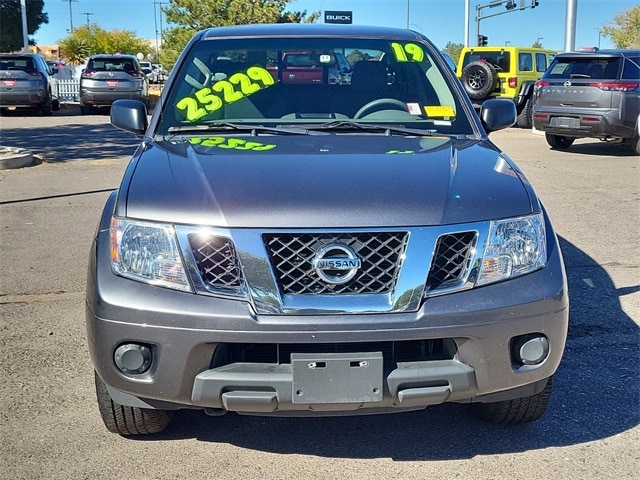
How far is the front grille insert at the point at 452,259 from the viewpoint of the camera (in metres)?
2.76

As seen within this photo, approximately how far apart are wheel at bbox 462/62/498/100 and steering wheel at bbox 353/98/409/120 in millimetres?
15758

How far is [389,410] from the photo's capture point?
9.22ft

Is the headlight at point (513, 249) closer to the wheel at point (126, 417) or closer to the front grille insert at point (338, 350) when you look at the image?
the front grille insert at point (338, 350)

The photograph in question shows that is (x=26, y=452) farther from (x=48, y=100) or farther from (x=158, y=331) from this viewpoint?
(x=48, y=100)

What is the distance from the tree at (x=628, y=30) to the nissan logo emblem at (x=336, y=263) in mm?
45793

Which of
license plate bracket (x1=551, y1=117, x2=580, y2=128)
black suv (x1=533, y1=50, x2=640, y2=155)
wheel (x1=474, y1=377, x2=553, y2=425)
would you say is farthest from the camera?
license plate bracket (x1=551, y1=117, x2=580, y2=128)

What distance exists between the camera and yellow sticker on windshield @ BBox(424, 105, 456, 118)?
4.04 metres

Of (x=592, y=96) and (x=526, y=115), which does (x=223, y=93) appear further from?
(x=526, y=115)

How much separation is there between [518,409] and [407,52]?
215cm

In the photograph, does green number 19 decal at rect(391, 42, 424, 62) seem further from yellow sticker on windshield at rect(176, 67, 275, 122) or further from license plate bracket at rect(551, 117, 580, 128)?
license plate bracket at rect(551, 117, 580, 128)

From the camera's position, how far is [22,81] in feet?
67.4

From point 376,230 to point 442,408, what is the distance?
1238 millimetres

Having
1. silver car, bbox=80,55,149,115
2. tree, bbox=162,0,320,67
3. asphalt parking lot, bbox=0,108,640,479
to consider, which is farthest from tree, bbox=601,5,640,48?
asphalt parking lot, bbox=0,108,640,479

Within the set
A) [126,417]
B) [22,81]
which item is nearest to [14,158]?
[126,417]
